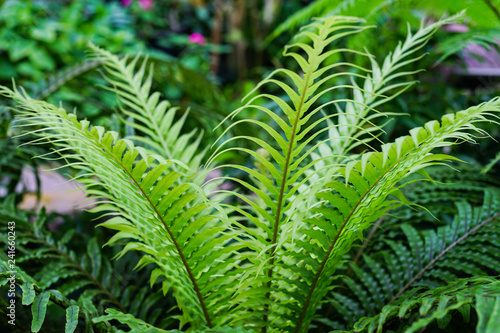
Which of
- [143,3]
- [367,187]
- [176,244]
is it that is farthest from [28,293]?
[143,3]

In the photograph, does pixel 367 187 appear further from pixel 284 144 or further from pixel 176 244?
pixel 176 244

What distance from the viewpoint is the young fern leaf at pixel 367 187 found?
45cm

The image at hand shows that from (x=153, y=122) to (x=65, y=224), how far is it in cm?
57

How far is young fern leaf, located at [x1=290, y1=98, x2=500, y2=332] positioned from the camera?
45cm

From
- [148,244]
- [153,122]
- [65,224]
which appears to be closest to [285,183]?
[148,244]

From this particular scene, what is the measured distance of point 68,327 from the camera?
0.48 m

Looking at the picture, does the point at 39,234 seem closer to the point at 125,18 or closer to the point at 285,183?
the point at 285,183

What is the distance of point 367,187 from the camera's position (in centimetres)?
48

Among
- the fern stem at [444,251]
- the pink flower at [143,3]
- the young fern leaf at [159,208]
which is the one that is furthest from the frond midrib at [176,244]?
the pink flower at [143,3]

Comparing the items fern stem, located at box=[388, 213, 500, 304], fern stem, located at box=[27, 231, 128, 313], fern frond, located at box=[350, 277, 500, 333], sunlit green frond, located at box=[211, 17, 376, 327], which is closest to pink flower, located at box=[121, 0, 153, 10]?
fern stem, located at box=[27, 231, 128, 313]

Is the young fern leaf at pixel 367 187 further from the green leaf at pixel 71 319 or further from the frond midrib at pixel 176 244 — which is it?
the green leaf at pixel 71 319

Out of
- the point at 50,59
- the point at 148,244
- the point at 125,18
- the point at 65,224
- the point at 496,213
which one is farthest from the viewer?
the point at 125,18

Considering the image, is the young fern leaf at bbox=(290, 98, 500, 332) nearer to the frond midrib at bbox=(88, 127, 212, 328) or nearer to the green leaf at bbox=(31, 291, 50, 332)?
the frond midrib at bbox=(88, 127, 212, 328)

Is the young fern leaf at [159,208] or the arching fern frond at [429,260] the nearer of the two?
the young fern leaf at [159,208]
